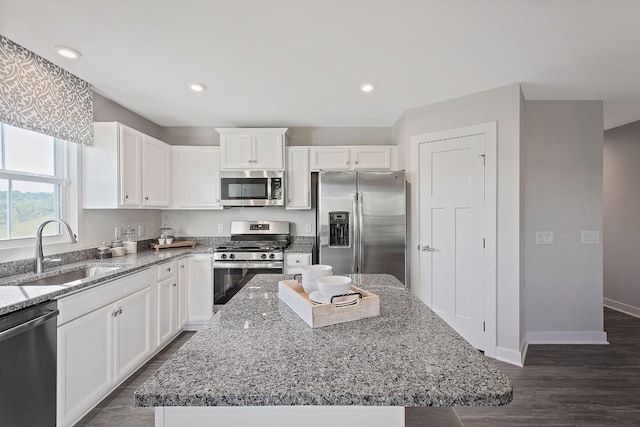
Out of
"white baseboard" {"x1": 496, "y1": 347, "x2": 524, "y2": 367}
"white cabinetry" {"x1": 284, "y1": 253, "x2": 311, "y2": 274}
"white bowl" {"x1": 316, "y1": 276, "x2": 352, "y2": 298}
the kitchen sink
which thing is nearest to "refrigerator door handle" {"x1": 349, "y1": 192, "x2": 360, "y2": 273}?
"white cabinetry" {"x1": 284, "y1": 253, "x2": 311, "y2": 274}

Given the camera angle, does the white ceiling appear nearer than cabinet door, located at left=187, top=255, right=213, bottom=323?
Yes

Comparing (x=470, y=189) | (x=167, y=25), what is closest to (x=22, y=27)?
(x=167, y=25)

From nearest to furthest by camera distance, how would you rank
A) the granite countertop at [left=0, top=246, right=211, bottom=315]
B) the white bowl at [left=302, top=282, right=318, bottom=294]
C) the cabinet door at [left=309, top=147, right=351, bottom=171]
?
1. the white bowl at [left=302, top=282, right=318, bottom=294]
2. the granite countertop at [left=0, top=246, right=211, bottom=315]
3. the cabinet door at [left=309, top=147, right=351, bottom=171]

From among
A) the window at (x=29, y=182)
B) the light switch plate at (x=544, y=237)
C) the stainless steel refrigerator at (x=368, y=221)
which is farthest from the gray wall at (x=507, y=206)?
the window at (x=29, y=182)

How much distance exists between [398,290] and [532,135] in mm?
2548

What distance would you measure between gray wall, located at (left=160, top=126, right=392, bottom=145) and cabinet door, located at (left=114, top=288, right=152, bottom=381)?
2155 millimetres

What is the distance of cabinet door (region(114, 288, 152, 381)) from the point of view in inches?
83.0

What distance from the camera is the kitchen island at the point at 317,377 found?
67cm

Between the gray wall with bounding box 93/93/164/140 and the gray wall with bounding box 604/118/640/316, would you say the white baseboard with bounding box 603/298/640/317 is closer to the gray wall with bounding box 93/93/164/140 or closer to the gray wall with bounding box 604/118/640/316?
the gray wall with bounding box 604/118/640/316

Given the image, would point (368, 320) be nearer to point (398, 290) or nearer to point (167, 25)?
point (398, 290)

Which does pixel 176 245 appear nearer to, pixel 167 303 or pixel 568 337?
pixel 167 303

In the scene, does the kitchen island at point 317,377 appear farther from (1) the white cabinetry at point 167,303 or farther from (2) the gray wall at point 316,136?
(2) the gray wall at point 316,136

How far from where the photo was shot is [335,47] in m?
1.95

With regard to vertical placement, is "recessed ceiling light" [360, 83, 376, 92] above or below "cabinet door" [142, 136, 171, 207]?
above
